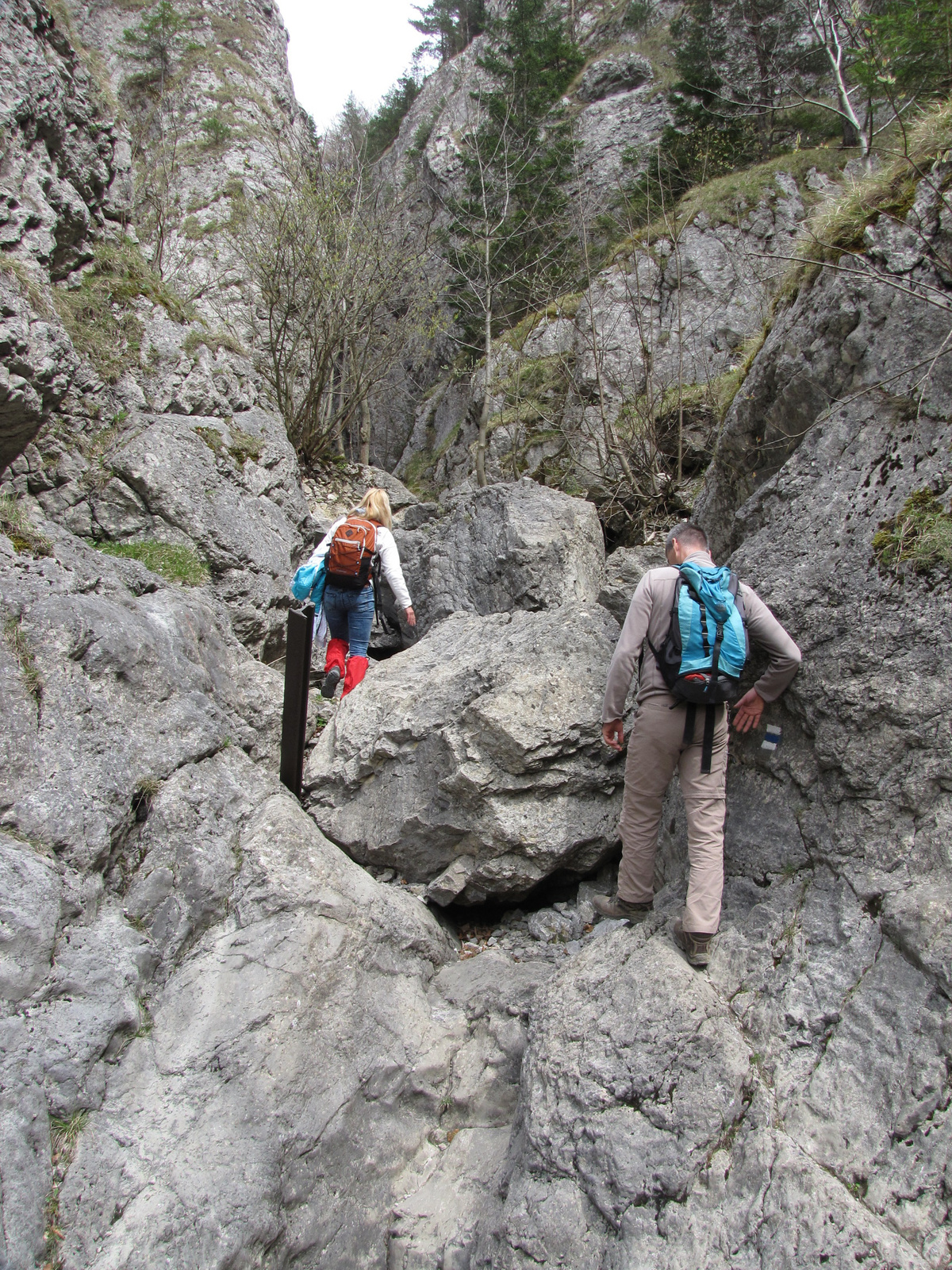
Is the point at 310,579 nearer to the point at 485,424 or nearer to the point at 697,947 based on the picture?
the point at 697,947

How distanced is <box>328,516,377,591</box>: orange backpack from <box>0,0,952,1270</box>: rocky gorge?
80 centimetres

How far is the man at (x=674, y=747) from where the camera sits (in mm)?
3672

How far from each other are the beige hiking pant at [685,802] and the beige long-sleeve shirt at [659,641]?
0.48ft

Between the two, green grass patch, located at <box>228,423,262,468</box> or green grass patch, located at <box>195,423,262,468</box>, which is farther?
green grass patch, located at <box>228,423,262,468</box>

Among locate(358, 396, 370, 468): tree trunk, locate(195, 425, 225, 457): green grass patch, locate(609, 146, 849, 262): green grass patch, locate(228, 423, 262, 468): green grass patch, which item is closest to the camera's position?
locate(195, 425, 225, 457): green grass patch

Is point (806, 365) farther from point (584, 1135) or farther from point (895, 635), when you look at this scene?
point (584, 1135)

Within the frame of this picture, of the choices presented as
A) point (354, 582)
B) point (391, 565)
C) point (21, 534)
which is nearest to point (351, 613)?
point (354, 582)

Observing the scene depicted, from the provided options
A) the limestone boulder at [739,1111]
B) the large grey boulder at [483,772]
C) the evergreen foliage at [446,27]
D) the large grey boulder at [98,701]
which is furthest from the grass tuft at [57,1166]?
the evergreen foliage at [446,27]

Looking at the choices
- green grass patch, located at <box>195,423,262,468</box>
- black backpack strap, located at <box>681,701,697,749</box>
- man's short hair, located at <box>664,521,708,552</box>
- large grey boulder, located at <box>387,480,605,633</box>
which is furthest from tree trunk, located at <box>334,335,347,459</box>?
black backpack strap, located at <box>681,701,697,749</box>

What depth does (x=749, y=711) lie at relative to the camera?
13.5 ft

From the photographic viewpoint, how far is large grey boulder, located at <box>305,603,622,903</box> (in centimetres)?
Result: 503

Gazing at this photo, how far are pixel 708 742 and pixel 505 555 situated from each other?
14.4 ft

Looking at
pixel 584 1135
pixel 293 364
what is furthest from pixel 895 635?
pixel 293 364

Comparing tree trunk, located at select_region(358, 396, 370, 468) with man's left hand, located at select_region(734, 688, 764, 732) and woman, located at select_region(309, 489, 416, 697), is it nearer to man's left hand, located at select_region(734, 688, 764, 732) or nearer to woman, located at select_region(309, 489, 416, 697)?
woman, located at select_region(309, 489, 416, 697)
